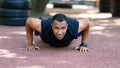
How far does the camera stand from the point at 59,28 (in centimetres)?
472

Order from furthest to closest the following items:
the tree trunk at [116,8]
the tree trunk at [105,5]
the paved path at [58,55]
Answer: the tree trunk at [105,5] < the tree trunk at [116,8] < the paved path at [58,55]

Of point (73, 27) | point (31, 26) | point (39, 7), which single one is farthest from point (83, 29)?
point (39, 7)

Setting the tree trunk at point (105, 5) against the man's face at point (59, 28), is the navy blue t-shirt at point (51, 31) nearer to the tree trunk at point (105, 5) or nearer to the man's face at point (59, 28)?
the man's face at point (59, 28)

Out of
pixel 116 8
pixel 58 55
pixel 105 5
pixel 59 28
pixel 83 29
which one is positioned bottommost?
pixel 105 5

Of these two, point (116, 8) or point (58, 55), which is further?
point (116, 8)

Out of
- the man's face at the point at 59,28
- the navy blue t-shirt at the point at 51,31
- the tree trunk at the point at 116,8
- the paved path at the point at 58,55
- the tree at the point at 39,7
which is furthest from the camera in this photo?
the tree trunk at the point at 116,8

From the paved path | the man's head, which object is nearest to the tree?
the paved path

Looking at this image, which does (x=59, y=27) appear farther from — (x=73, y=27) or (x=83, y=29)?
(x=83, y=29)

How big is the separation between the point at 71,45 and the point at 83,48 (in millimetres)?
528

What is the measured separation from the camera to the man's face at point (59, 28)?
186 inches

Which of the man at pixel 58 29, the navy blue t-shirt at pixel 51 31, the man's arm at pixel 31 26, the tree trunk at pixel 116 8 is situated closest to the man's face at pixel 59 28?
the man at pixel 58 29

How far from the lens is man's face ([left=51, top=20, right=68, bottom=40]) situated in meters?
4.71

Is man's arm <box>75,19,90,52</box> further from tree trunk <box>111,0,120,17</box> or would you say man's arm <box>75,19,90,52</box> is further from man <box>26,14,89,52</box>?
tree trunk <box>111,0,120,17</box>

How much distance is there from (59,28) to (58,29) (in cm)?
2
